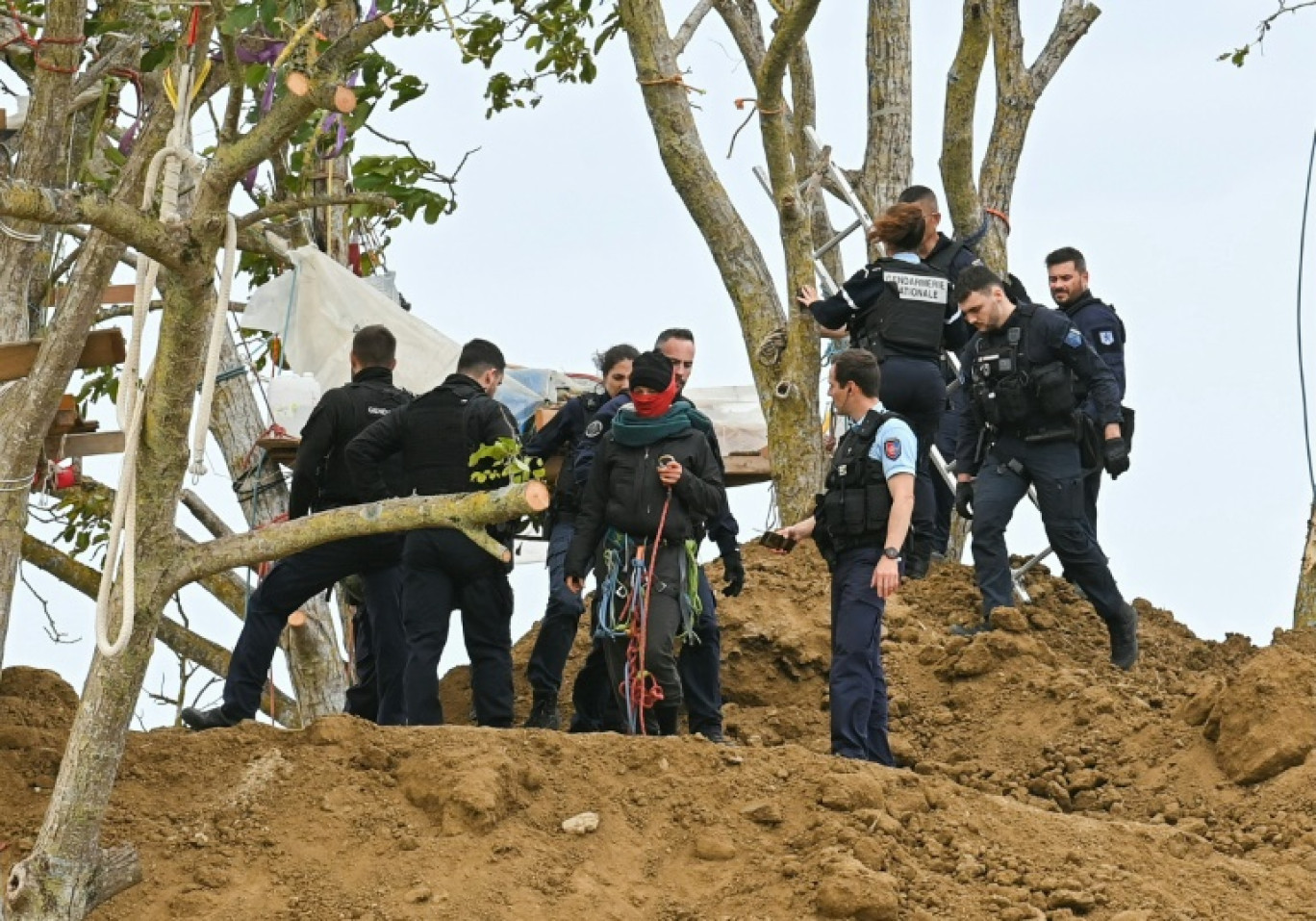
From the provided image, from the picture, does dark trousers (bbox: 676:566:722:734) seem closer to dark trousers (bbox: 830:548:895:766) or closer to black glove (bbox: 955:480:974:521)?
dark trousers (bbox: 830:548:895:766)

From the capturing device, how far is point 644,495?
886cm

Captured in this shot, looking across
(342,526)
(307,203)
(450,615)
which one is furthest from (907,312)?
(307,203)

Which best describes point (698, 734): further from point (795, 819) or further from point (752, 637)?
point (752, 637)

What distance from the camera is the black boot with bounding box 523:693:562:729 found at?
10.0 m

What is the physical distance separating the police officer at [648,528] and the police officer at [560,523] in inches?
33.4

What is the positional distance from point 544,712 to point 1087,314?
3.47m

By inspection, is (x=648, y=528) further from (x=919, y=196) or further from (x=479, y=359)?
(x=919, y=196)

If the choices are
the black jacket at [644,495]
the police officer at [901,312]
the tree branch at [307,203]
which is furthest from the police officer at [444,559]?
the police officer at [901,312]

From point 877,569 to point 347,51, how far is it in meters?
3.08

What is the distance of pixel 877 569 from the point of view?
8.72m

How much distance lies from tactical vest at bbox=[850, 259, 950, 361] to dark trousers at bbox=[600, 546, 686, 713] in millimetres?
2246

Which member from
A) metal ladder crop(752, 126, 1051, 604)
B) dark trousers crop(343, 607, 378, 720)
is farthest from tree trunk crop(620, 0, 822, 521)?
dark trousers crop(343, 607, 378, 720)

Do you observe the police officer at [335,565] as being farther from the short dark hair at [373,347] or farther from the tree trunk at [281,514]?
the tree trunk at [281,514]


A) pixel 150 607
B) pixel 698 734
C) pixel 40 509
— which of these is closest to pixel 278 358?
pixel 40 509
